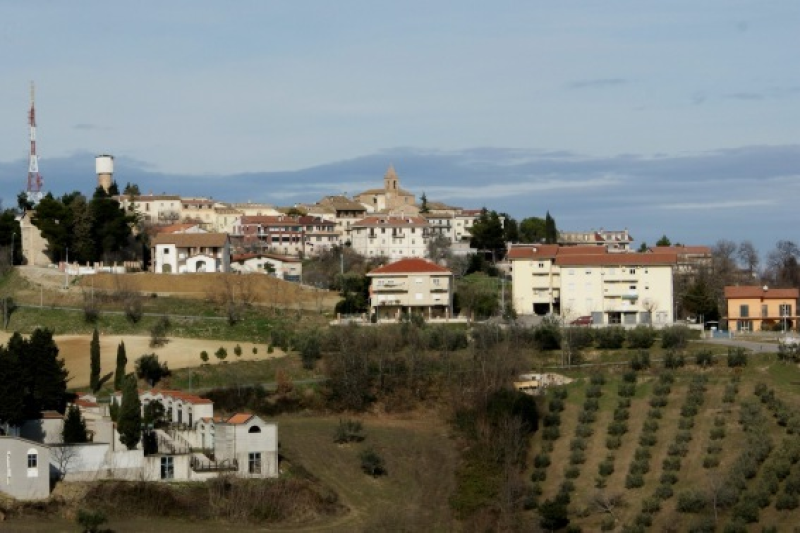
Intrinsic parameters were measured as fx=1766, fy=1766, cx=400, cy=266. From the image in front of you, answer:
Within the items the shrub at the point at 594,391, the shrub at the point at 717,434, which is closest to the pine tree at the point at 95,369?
the shrub at the point at 594,391

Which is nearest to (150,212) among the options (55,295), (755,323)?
(55,295)

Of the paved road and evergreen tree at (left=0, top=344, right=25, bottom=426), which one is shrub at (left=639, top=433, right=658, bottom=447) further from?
evergreen tree at (left=0, top=344, right=25, bottom=426)

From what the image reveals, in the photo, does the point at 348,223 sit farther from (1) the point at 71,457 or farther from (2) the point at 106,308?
(1) the point at 71,457

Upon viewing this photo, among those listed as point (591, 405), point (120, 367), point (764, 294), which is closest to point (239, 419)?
point (120, 367)

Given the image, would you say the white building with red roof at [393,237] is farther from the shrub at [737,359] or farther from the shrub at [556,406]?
the shrub at [556,406]

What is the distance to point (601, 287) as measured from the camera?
88438mm

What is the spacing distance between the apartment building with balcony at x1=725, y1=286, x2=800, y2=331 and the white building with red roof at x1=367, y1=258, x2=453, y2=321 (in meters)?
14.1

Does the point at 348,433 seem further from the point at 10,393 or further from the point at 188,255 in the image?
the point at 188,255

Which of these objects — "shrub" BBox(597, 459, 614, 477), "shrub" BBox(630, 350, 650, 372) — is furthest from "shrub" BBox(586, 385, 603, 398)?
"shrub" BBox(597, 459, 614, 477)

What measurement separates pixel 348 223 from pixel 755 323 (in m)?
49.8

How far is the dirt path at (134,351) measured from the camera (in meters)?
73.6

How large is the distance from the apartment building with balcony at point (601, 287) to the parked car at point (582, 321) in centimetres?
56

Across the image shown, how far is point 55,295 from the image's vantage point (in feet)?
287

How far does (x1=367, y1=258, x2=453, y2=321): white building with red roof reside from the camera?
292 ft
